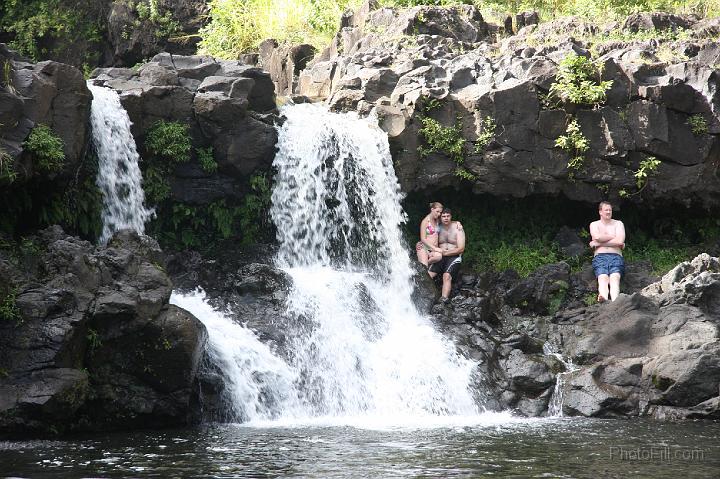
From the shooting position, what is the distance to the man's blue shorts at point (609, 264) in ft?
46.9

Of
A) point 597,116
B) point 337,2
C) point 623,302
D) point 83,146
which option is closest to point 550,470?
point 623,302

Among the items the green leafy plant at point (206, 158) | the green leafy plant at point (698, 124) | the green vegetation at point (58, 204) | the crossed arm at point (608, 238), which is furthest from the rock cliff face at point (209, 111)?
the green leafy plant at point (698, 124)

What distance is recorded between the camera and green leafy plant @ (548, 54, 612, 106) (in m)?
15.1

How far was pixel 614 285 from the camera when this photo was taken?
14016 mm

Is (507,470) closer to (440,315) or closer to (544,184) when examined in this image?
(440,315)

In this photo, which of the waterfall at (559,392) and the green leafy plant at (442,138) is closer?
the waterfall at (559,392)

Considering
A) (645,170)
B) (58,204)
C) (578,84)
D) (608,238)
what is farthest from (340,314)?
(645,170)

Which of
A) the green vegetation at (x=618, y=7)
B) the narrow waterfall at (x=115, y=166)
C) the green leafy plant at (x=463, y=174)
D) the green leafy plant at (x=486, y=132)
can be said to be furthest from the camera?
the green vegetation at (x=618, y=7)

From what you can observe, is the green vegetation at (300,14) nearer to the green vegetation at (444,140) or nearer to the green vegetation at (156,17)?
the green vegetation at (156,17)

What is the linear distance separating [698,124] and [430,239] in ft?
18.4

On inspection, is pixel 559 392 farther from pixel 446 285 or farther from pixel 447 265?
pixel 447 265

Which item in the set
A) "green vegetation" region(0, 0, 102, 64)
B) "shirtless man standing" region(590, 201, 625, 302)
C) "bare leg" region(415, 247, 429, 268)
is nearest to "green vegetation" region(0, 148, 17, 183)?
"bare leg" region(415, 247, 429, 268)

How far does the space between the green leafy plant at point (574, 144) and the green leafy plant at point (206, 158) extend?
21.0 ft

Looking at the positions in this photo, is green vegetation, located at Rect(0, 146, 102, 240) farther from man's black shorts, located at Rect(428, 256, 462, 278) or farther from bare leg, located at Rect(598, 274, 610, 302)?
bare leg, located at Rect(598, 274, 610, 302)
